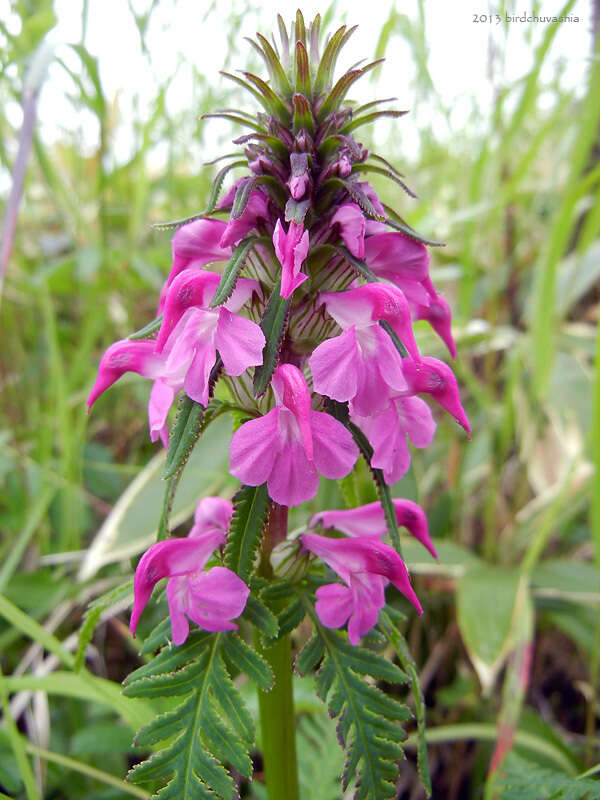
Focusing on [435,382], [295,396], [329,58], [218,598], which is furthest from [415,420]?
[329,58]

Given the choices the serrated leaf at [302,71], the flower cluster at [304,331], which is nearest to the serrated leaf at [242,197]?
the flower cluster at [304,331]

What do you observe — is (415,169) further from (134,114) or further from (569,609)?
(569,609)

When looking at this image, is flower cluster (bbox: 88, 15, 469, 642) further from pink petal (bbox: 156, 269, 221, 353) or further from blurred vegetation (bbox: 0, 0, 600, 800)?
blurred vegetation (bbox: 0, 0, 600, 800)

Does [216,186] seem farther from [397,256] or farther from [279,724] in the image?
[279,724]

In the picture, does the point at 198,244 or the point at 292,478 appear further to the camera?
the point at 198,244

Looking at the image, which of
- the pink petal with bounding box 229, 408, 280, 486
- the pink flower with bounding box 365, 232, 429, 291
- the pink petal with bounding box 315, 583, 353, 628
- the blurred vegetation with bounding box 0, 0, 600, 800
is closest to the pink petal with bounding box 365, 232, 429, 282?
the pink flower with bounding box 365, 232, 429, 291

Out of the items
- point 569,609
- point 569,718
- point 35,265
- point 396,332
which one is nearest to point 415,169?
point 35,265
